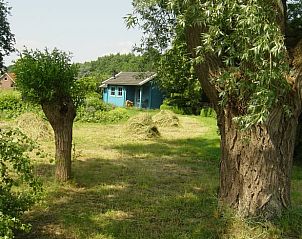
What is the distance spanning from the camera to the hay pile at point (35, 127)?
15.5 m

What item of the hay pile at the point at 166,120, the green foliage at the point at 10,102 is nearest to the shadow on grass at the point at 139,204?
the hay pile at the point at 166,120

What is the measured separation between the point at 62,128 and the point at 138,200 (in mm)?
2197

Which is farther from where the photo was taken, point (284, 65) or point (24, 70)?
point (24, 70)

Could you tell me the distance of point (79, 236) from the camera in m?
5.32

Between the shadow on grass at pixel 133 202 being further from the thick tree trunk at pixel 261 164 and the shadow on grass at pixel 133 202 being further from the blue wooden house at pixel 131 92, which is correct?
the blue wooden house at pixel 131 92

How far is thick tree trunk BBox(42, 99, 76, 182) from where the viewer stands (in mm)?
7992

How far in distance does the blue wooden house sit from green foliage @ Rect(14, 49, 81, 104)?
35476 mm

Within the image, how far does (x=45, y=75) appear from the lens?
7.66m

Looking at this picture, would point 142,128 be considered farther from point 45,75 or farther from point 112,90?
point 112,90

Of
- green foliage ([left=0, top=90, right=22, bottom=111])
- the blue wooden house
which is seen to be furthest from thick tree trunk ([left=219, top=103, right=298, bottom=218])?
the blue wooden house

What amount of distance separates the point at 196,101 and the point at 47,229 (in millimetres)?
29052

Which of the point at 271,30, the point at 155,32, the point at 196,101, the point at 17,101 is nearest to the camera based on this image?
the point at 271,30

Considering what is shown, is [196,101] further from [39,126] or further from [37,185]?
[37,185]

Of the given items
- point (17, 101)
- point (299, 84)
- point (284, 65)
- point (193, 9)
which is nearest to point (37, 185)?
point (193, 9)
